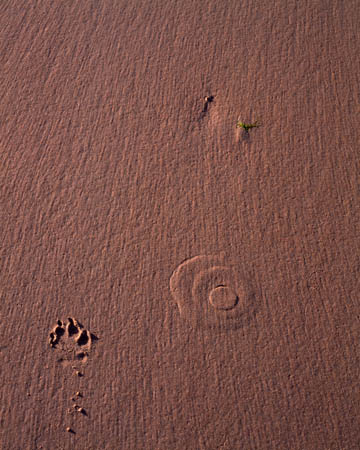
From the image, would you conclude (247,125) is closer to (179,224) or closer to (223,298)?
(179,224)

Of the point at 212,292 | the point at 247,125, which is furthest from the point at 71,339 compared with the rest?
the point at 247,125

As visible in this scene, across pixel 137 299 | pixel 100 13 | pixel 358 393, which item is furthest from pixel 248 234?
pixel 100 13

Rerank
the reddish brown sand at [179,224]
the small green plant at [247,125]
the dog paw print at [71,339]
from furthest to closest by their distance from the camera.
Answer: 1. the small green plant at [247,125]
2. the dog paw print at [71,339]
3. the reddish brown sand at [179,224]

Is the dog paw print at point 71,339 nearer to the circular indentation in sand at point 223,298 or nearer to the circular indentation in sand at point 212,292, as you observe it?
the circular indentation in sand at point 212,292

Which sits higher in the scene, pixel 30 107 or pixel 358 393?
pixel 30 107

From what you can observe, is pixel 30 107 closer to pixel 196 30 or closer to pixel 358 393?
pixel 196 30

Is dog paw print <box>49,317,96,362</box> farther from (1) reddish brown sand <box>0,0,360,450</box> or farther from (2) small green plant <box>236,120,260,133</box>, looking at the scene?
(2) small green plant <box>236,120,260,133</box>

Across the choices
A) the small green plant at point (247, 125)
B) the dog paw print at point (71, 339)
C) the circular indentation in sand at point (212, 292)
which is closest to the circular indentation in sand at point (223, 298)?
the circular indentation in sand at point (212, 292)
